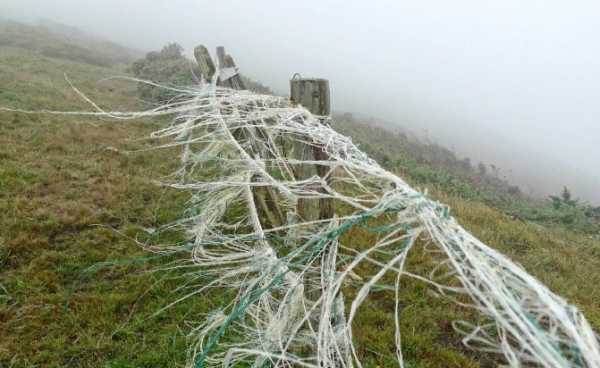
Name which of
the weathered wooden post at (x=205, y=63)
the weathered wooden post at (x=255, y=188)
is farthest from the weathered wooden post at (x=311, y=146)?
the weathered wooden post at (x=205, y=63)

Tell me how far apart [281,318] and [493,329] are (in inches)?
121

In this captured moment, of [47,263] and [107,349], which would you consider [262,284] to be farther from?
[47,263]

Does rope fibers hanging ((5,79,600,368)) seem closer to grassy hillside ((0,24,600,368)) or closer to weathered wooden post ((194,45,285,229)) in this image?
weathered wooden post ((194,45,285,229))

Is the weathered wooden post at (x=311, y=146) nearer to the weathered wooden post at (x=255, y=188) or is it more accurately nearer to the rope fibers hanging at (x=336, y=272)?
the rope fibers hanging at (x=336, y=272)

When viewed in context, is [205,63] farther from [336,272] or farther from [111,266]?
[336,272]

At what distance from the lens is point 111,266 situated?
183 inches

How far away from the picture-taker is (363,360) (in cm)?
360

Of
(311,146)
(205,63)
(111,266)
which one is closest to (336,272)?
(311,146)

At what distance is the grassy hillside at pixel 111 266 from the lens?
367 cm

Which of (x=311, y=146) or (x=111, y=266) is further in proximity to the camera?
(x=111, y=266)

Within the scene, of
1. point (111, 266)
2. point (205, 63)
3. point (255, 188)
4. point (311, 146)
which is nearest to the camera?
point (311, 146)

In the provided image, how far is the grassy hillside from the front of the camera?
3.67m

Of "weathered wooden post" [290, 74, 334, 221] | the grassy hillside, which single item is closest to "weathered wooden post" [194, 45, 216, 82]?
the grassy hillside

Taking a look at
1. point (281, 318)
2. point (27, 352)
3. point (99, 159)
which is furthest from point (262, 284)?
point (99, 159)
